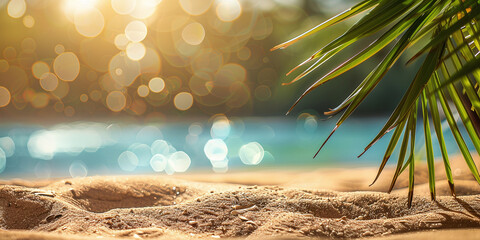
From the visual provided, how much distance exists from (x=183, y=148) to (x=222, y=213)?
5.37 m

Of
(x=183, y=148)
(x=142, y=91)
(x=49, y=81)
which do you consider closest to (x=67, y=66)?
(x=49, y=81)

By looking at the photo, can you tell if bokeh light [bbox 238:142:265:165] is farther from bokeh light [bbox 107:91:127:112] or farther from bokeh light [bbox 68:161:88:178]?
bokeh light [bbox 107:91:127:112]

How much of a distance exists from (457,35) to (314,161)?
421cm

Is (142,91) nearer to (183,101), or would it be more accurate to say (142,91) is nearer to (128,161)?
(183,101)

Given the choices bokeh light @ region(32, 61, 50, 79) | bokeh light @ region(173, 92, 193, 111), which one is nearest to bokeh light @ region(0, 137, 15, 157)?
bokeh light @ region(32, 61, 50, 79)

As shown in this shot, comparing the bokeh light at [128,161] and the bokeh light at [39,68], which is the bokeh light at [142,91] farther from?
the bokeh light at [128,161]

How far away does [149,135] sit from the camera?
349 inches

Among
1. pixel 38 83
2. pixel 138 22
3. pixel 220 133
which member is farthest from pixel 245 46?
pixel 38 83

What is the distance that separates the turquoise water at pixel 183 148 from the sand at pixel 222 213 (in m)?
2.29

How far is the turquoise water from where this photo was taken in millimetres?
4953

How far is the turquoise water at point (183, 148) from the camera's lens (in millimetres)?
4953

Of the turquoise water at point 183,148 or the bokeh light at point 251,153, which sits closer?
the turquoise water at point 183,148

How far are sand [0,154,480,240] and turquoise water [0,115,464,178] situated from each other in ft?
7.50

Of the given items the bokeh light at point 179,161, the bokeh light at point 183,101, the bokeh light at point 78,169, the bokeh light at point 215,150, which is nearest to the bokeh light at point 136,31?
the bokeh light at point 183,101
